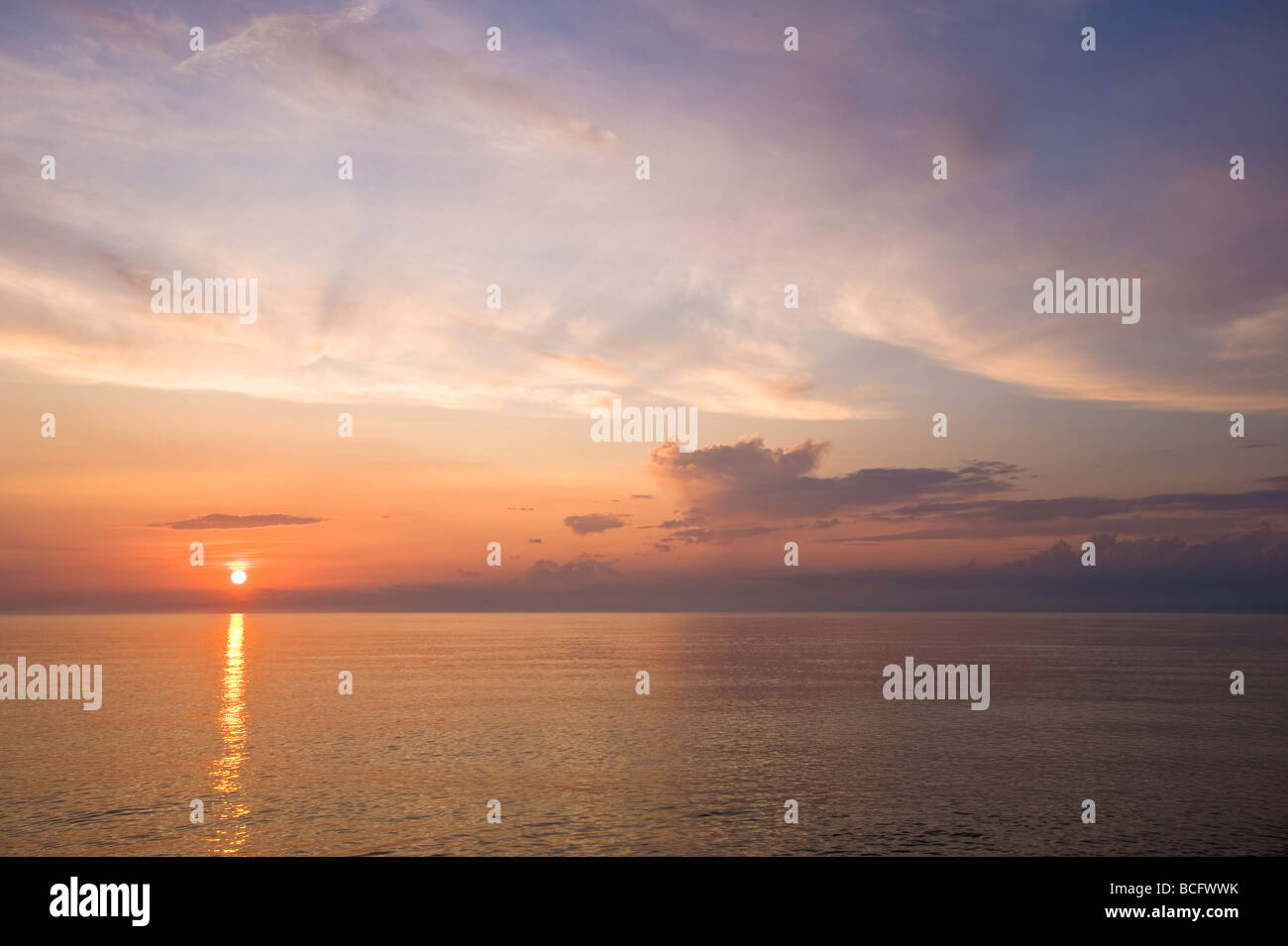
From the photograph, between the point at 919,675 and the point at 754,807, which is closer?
the point at 754,807

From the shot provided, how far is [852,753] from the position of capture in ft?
224

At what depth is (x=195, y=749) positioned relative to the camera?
73000 mm

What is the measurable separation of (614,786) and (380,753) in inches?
911

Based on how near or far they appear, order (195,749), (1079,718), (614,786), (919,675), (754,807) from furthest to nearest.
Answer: (919,675), (1079,718), (195,749), (614,786), (754,807)
